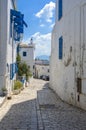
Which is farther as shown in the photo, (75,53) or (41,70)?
(41,70)

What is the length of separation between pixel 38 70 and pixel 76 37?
185 feet

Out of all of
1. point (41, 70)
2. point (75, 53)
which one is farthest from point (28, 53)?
point (75, 53)

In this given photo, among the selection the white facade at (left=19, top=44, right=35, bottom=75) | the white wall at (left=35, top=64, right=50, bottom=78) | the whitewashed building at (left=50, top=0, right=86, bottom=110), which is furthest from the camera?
the white wall at (left=35, top=64, right=50, bottom=78)

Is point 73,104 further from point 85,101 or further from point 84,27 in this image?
point 84,27

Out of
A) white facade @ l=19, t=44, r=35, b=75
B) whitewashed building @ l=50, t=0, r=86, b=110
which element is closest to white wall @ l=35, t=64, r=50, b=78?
white facade @ l=19, t=44, r=35, b=75

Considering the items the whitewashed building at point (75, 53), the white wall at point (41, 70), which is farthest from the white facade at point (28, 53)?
the whitewashed building at point (75, 53)

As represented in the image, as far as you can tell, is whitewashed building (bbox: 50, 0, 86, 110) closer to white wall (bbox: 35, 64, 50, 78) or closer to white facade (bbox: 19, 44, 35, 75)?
white facade (bbox: 19, 44, 35, 75)

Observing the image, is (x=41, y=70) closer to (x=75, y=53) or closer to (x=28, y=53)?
(x=28, y=53)

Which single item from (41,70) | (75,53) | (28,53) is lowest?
(41,70)

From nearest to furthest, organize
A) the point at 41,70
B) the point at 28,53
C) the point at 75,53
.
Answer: the point at 75,53
the point at 28,53
the point at 41,70

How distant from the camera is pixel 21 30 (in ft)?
85.6

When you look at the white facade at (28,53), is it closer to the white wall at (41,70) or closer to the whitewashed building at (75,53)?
the white wall at (41,70)

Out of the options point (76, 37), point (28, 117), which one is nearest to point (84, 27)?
point (76, 37)

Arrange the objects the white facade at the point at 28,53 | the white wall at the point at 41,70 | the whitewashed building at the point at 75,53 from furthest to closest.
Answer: the white wall at the point at 41,70
the white facade at the point at 28,53
the whitewashed building at the point at 75,53
